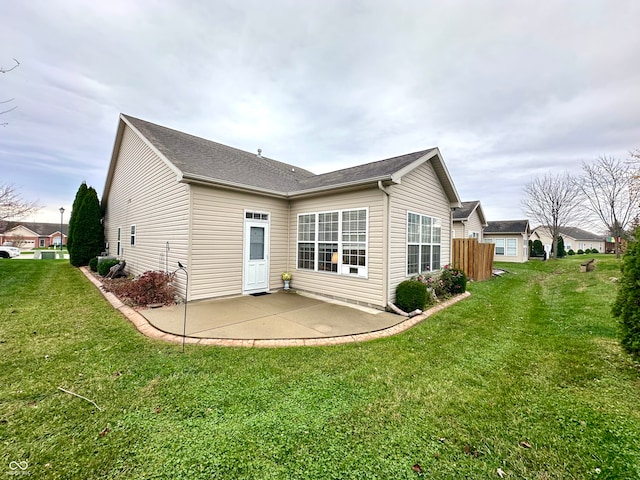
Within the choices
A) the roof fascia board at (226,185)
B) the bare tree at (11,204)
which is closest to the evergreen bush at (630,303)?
the roof fascia board at (226,185)

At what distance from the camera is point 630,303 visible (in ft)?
11.4

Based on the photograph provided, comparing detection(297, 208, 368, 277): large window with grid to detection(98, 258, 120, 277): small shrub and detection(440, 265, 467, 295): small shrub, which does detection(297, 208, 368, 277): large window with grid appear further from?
detection(98, 258, 120, 277): small shrub

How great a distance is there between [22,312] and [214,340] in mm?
5074

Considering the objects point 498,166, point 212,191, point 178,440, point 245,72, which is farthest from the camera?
point 498,166

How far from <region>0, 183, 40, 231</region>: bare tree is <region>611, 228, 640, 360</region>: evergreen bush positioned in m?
24.8

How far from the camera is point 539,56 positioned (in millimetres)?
8180

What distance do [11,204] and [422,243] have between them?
22.5 metres

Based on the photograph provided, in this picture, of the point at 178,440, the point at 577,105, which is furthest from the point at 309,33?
the point at 577,105

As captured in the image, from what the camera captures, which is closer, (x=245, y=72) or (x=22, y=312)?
(x=22, y=312)

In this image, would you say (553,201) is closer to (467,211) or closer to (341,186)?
(467,211)

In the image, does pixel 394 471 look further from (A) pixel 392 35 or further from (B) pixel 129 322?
(A) pixel 392 35

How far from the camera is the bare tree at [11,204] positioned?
49.2 ft

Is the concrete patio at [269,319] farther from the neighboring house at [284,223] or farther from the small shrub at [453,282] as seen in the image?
the small shrub at [453,282]
